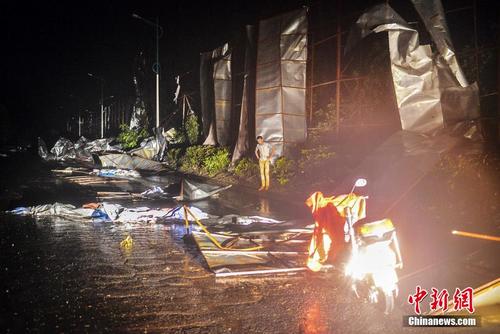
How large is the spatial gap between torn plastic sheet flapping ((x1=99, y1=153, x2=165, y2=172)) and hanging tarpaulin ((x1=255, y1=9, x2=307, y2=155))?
8934 millimetres

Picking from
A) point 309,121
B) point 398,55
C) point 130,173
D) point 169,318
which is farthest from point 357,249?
point 130,173

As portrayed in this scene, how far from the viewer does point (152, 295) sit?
4.29 metres

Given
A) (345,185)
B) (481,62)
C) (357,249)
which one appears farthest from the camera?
(481,62)

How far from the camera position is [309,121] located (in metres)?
14.6

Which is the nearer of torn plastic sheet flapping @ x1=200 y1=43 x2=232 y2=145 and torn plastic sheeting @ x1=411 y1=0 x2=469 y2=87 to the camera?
torn plastic sheeting @ x1=411 y1=0 x2=469 y2=87

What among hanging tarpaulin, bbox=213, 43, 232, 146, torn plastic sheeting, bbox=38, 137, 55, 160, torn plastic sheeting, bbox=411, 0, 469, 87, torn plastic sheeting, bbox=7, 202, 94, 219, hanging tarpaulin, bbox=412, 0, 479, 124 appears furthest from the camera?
torn plastic sheeting, bbox=38, 137, 55, 160

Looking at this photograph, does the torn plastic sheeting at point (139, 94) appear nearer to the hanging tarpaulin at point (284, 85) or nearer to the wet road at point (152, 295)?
the hanging tarpaulin at point (284, 85)

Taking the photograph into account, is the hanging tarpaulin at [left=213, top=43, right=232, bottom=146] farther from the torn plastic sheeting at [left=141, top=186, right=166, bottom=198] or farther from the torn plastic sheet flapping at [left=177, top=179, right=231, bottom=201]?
the torn plastic sheet flapping at [left=177, top=179, right=231, bottom=201]

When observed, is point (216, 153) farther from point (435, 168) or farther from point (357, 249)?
point (357, 249)

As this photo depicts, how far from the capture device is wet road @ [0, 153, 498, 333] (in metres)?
3.58

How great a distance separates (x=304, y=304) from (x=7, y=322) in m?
2.88

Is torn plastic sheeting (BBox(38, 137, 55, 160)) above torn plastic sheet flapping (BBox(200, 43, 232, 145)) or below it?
below

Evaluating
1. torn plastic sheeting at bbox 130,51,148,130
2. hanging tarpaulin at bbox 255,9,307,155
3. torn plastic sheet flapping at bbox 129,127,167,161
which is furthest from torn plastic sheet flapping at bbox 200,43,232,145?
torn plastic sheeting at bbox 130,51,148,130

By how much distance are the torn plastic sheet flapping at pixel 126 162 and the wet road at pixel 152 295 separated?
1430cm
